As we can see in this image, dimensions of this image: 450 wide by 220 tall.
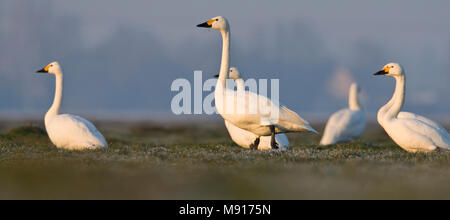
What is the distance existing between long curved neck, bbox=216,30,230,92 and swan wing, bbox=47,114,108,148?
2954 mm

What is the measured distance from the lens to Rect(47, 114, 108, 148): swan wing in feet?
42.6

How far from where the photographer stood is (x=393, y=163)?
10617 mm

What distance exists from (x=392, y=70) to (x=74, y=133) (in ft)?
26.4

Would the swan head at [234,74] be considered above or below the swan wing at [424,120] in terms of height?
above

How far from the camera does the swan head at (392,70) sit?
48.8ft

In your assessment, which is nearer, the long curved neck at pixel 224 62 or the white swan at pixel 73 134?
the white swan at pixel 73 134

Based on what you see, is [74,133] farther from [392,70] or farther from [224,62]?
[392,70]

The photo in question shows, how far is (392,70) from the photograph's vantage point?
14914mm

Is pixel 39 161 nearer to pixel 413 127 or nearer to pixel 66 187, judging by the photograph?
pixel 66 187

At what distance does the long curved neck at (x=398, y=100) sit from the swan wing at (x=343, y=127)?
659 centimetres

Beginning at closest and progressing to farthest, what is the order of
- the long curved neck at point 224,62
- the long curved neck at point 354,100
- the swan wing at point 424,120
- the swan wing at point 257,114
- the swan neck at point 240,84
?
the swan wing at point 257,114
the long curved neck at point 224,62
the swan wing at point 424,120
the swan neck at point 240,84
the long curved neck at point 354,100

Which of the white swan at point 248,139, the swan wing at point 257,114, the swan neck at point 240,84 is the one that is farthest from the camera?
the swan neck at point 240,84

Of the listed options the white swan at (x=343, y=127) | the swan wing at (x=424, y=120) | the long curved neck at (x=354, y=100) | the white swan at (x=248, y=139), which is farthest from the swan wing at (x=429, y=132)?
the long curved neck at (x=354, y=100)

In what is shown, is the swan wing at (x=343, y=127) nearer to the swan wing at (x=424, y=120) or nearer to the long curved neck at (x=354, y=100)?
the long curved neck at (x=354, y=100)
